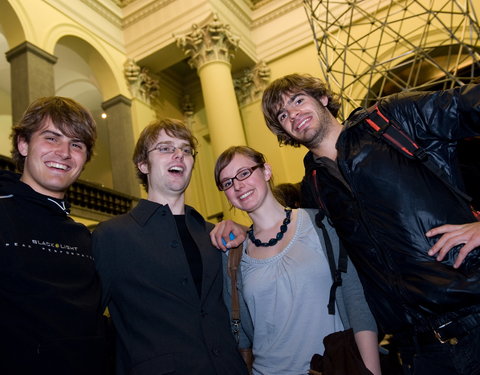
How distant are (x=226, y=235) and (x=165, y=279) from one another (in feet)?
1.39

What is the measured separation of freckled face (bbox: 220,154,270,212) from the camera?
213 centimetres

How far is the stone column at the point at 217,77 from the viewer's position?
864 cm

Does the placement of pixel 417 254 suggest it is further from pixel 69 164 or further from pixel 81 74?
pixel 81 74

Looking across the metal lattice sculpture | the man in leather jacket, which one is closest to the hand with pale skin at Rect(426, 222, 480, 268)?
the man in leather jacket

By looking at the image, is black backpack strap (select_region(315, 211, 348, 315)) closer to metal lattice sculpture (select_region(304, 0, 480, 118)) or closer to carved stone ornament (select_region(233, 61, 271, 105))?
metal lattice sculpture (select_region(304, 0, 480, 118))

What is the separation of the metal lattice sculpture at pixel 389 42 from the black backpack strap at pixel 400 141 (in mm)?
1305

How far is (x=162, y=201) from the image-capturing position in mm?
2182

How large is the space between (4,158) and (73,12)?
14.1ft

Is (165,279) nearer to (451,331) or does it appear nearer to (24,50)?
(451,331)

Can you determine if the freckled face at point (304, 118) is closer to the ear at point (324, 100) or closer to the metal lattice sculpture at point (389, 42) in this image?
the ear at point (324, 100)

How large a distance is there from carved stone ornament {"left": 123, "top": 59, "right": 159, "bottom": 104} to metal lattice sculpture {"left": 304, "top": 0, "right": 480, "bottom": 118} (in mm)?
4534

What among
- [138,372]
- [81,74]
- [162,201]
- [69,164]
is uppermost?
[81,74]

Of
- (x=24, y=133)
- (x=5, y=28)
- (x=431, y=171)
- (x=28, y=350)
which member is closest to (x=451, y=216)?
(x=431, y=171)

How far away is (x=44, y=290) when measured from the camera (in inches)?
60.6
